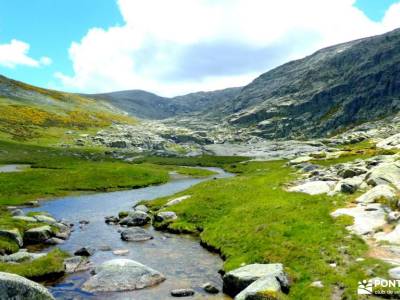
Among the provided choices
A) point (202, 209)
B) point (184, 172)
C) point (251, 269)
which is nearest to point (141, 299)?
point (251, 269)

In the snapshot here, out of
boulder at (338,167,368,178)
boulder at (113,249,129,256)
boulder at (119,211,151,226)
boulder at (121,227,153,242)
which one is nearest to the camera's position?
boulder at (113,249,129,256)

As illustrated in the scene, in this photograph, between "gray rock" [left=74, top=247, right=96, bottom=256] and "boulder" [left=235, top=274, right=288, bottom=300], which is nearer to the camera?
"boulder" [left=235, top=274, right=288, bottom=300]

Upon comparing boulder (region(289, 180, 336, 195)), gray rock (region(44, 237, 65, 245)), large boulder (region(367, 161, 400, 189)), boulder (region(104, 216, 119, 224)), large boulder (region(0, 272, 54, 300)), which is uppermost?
large boulder (region(367, 161, 400, 189))

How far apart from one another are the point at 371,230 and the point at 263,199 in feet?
64.7

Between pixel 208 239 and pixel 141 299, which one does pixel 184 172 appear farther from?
pixel 141 299

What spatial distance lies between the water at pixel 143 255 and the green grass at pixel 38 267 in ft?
4.76

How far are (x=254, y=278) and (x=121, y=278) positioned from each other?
9.78 metres

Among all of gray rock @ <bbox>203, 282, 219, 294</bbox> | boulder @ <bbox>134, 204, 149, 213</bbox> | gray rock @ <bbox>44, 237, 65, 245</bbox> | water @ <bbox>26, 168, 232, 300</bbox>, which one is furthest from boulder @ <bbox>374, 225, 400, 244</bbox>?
boulder @ <bbox>134, 204, 149, 213</bbox>

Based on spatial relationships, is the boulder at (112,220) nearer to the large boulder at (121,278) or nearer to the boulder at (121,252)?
the boulder at (121,252)

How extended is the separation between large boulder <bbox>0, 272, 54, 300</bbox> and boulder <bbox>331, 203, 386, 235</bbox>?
24236 millimetres

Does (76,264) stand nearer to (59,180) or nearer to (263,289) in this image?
(263,289)

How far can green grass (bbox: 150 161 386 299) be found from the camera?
2620 centimetres

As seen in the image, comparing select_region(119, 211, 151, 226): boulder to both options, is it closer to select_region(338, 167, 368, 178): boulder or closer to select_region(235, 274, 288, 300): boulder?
select_region(338, 167, 368, 178): boulder

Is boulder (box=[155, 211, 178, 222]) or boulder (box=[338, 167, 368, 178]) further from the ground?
boulder (box=[338, 167, 368, 178])
